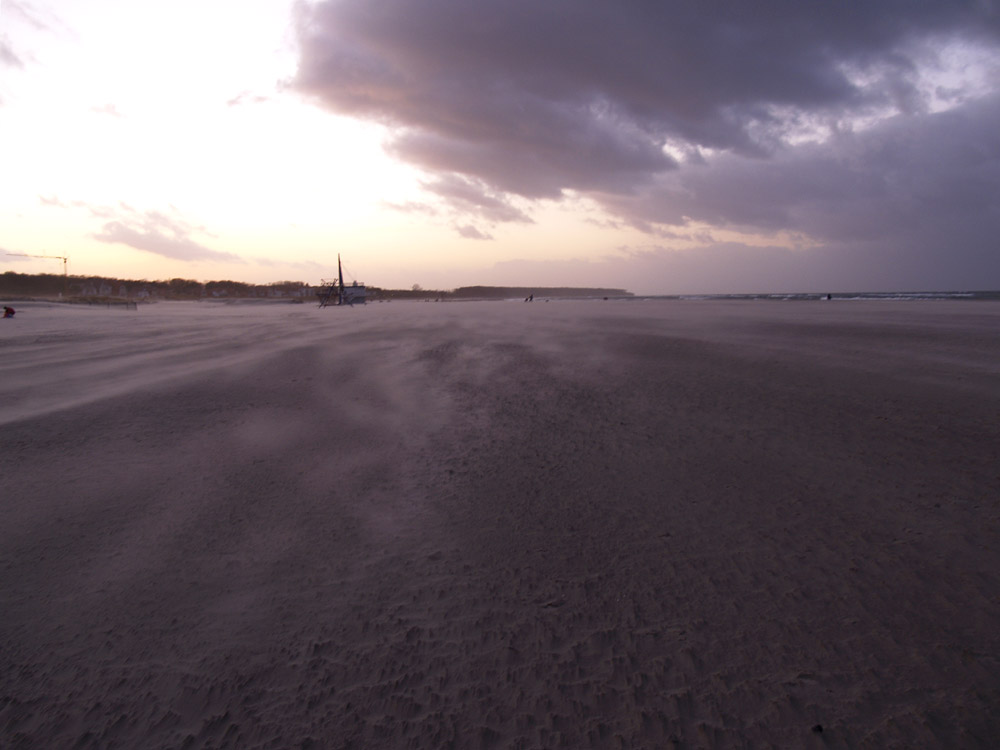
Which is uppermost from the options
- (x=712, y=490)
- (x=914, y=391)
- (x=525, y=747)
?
(x=914, y=391)

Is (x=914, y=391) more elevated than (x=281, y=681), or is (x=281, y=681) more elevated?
(x=914, y=391)

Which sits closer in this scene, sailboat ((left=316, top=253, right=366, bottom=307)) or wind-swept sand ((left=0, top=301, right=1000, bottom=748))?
wind-swept sand ((left=0, top=301, right=1000, bottom=748))

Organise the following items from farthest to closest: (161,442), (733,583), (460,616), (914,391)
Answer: (914,391) → (161,442) → (733,583) → (460,616)

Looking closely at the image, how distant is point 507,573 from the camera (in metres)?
2.85

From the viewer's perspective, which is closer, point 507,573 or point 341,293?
point 507,573

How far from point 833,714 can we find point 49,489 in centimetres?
561

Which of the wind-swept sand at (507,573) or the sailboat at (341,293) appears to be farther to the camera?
the sailboat at (341,293)

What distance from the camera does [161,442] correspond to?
4973 mm

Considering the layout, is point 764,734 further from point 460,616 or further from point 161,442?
point 161,442

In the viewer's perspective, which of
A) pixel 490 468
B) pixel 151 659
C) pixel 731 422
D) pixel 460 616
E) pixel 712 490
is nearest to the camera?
pixel 151 659

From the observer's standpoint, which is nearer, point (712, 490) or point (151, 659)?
point (151, 659)

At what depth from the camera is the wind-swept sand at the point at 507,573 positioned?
1.98m

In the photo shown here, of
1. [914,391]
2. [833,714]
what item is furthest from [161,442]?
[914,391]

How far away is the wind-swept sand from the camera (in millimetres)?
1984
